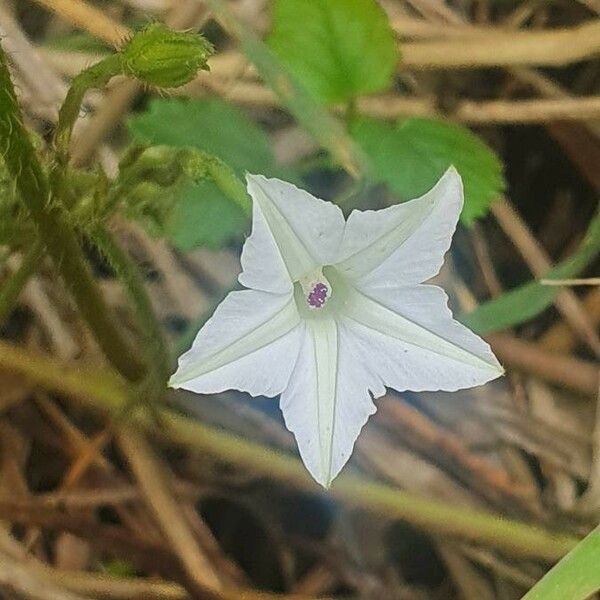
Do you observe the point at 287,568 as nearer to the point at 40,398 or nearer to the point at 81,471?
the point at 81,471

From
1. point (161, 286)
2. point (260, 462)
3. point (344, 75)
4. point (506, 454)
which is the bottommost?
point (506, 454)

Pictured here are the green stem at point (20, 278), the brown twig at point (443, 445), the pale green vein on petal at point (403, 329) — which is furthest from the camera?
the brown twig at point (443, 445)

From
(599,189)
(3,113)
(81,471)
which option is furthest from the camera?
(599,189)

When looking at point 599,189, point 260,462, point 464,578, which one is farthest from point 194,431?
point 599,189

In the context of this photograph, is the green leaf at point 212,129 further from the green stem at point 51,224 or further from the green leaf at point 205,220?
the green stem at point 51,224

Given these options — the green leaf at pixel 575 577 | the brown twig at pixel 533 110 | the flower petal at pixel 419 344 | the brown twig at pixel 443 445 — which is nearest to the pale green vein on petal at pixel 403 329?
the flower petal at pixel 419 344

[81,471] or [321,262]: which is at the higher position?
[321,262]
